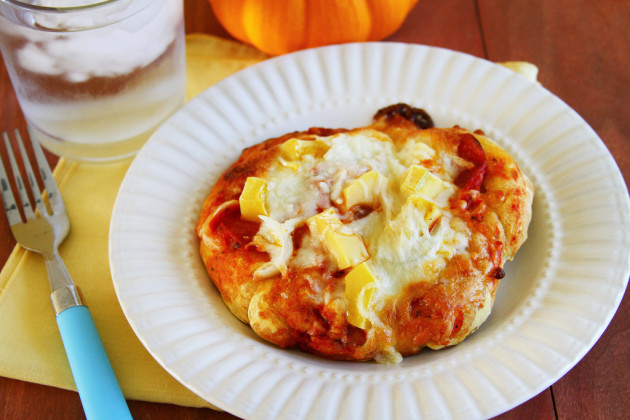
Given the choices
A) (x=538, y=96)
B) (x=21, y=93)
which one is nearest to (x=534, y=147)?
(x=538, y=96)

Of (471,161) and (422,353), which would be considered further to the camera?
A: (471,161)

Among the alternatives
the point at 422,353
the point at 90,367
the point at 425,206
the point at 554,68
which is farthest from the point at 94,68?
the point at 554,68

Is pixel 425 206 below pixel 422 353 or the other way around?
the other way around

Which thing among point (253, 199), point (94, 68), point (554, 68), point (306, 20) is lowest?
point (554, 68)

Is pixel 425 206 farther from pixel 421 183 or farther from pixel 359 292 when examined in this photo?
pixel 359 292

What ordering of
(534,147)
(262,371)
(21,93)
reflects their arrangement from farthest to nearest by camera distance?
(21,93), (534,147), (262,371)

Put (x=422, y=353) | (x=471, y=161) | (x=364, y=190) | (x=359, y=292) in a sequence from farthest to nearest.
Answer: (x=471, y=161)
(x=364, y=190)
(x=422, y=353)
(x=359, y=292)

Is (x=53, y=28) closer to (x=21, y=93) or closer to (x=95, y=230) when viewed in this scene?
(x=21, y=93)
